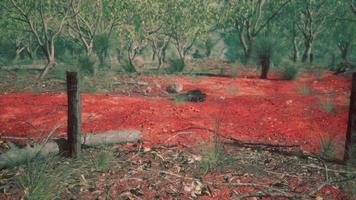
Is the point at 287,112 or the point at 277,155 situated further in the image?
the point at 287,112

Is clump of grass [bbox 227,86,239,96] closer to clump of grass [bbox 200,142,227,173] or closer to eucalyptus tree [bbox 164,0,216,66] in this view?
clump of grass [bbox 200,142,227,173]

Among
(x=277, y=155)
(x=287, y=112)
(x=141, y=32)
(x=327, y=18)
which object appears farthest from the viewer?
(x=327, y=18)

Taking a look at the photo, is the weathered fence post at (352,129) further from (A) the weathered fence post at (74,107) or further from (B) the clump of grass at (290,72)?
(B) the clump of grass at (290,72)

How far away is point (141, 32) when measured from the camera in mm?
27031

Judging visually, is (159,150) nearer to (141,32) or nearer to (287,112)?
(287,112)

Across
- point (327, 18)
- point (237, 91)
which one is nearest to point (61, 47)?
point (327, 18)

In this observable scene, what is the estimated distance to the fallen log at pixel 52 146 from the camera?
6.04 metres

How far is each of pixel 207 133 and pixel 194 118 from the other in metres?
1.46

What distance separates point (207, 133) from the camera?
27.6 ft

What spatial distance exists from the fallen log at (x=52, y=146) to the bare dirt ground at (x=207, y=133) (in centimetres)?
30

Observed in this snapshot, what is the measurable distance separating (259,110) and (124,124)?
162 inches

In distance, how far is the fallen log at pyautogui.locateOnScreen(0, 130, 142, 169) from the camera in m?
6.04

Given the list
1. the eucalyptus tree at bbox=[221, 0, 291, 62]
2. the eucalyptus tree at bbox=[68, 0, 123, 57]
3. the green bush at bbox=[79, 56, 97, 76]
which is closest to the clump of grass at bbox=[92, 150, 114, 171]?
the green bush at bbox=[79, 56, 97, 76]

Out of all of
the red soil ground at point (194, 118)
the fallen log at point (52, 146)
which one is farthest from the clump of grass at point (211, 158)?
the fallen log at point (52, 146)
